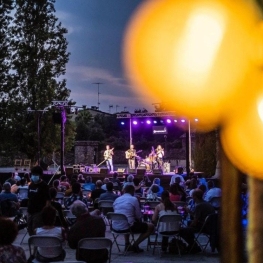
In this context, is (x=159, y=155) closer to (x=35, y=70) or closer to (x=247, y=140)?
(x=35, y=70)

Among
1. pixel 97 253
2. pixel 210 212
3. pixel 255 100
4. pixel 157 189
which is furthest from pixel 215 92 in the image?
pixel 157 189

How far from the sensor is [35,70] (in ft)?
109

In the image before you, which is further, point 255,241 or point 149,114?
point 149,114

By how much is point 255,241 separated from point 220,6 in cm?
81

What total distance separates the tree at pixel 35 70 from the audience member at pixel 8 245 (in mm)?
27310

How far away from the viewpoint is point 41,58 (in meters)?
33.3

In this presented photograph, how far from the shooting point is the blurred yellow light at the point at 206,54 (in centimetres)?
191

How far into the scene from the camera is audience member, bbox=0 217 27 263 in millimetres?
5168

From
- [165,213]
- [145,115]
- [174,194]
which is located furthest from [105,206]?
[145,115]

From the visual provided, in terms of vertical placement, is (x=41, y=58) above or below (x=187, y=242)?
above

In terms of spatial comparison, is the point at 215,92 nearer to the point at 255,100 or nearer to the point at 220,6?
the point at 255,100

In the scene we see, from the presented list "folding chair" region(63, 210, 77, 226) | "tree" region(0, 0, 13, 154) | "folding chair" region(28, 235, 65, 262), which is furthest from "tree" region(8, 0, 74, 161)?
"folding chair" region(28, 235, 65, 262)

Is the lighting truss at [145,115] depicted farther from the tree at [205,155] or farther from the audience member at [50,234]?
the audience member at [50,234]

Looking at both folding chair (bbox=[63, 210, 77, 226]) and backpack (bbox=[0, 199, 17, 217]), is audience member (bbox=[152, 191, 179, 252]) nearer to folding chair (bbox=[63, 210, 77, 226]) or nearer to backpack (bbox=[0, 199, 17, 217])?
folding chair (bbox=[63, 210, 77, 226])
